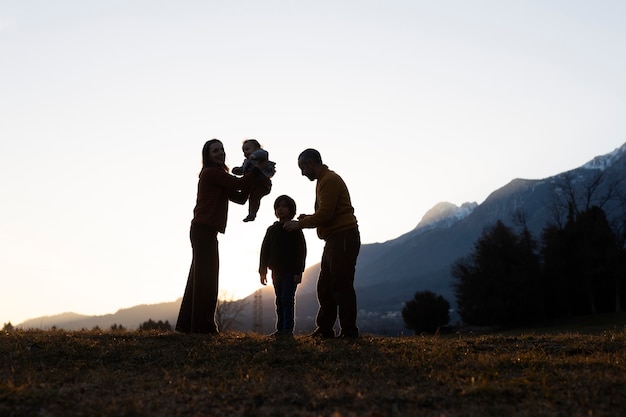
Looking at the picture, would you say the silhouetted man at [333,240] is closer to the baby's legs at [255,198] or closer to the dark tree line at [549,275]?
the baby's legs at [255,198]

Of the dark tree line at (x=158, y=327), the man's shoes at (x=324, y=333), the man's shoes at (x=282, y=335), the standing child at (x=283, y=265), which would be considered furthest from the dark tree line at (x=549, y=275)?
the man's shoes at (x=282, y=335)

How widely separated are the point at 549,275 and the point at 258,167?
1876 inches

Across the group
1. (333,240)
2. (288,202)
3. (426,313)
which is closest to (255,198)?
(288,202)

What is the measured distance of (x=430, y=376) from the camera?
5.16m

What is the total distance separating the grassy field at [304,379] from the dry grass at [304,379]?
0.04ft

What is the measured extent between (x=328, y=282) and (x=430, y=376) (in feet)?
11.6

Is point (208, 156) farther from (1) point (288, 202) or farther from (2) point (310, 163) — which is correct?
(2) point (310, 163)

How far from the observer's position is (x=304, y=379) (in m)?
5.11

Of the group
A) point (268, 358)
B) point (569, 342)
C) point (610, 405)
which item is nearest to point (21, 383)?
point (268, 358)

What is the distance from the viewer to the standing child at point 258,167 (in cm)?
877

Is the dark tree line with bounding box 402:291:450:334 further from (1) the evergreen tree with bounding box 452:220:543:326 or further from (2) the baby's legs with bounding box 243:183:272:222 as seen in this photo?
(2) the baby's legs with bounding box 243:183:272:222

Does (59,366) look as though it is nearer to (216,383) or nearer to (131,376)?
(131,376)

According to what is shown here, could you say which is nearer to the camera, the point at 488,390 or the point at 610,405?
the point at 610,405

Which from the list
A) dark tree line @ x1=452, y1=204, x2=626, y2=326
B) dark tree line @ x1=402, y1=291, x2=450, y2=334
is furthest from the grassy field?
dark tree line @ x1=402, y1=291, x2=450, y2=334
